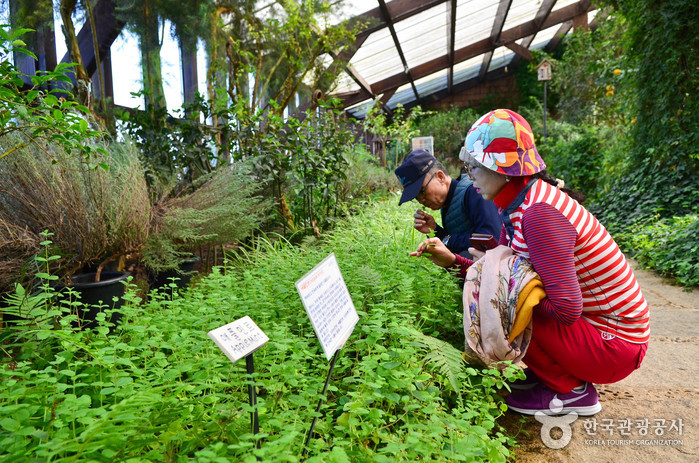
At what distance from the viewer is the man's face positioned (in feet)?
8.95

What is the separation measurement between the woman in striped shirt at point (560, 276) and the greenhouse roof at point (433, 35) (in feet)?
23.4

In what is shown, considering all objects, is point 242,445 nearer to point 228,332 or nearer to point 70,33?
point 228,332

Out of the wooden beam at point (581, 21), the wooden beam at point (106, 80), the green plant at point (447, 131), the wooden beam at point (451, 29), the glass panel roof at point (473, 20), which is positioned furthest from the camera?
the green plant at point (447, 131)

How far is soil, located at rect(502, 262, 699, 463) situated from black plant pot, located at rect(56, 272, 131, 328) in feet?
7.07

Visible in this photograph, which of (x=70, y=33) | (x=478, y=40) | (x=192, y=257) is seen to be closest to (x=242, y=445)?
(x=192, y=257)

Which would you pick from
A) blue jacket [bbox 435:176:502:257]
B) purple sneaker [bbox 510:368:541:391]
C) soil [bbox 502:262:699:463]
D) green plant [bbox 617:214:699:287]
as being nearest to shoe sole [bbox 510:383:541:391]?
purple sneaker [bbox 510:368:541:391]

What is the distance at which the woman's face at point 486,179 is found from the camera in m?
1.94

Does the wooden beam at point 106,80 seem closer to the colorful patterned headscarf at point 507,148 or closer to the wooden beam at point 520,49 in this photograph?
the colorful patterned headscarf at point 507,148

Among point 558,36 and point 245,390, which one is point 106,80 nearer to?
point 245,390

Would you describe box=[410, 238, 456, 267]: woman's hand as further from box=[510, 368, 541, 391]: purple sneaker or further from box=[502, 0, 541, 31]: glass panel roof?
box=[502, 0, 541, 31]: glass panel roof

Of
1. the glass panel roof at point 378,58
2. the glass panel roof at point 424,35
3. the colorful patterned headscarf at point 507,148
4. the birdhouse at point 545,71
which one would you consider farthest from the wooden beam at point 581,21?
the colorful patterned headscarf at point 507,148

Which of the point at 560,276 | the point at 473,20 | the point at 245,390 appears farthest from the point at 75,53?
the point at 473,20

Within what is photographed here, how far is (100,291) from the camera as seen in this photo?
108 inches

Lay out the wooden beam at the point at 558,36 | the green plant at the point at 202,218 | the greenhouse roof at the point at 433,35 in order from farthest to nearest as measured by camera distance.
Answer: the wooden beam at the point at 558,36, the greenhouse roof at the point at 433,35, the green plant at the point at 202,218
